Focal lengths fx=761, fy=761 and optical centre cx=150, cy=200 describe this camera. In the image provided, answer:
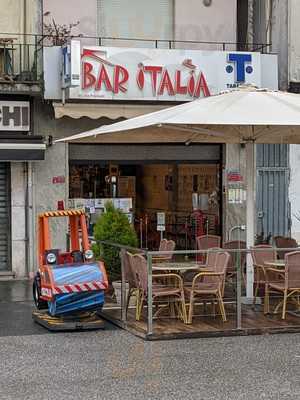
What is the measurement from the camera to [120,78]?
1535 cm

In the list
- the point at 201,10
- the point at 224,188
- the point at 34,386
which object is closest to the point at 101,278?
the point at 34,386

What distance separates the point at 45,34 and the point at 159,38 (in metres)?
2.66

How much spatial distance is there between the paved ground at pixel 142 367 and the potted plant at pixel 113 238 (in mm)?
1959

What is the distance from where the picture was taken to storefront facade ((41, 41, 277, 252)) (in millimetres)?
15102

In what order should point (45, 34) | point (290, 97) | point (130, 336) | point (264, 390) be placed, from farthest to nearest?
point (45, 34)
point (290, 97)
point (130, 336)
point (264, 390)

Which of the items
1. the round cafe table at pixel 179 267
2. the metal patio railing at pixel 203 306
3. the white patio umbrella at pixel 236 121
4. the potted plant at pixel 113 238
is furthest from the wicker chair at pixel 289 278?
the potted plant at pixel 113 238

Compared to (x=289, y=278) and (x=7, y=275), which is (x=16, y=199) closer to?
(x=7, y=275)

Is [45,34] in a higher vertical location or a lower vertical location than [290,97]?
higher

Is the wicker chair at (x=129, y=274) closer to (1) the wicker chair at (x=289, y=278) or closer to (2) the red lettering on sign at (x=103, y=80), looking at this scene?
(1) the wicker chair at (x=289, y=278)

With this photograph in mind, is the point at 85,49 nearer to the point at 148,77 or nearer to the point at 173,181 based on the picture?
the point at 148,77

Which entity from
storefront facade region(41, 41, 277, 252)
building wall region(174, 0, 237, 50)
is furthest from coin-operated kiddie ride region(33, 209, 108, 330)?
building wall region(174, 0, 237, 50)

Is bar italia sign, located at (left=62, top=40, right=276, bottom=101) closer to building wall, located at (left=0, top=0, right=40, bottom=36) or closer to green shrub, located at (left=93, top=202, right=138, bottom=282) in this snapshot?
building wall, located at (left=0, top=0, right=40, bottom=36)

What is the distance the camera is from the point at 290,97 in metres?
10.6

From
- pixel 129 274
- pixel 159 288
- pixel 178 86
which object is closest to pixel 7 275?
pixel 178 86
